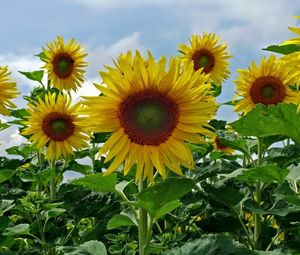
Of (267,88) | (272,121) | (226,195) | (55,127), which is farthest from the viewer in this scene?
(55,127)

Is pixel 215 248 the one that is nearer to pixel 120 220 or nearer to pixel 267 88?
pixel 120 220

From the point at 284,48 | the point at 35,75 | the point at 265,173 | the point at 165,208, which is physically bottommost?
the point at 165,208

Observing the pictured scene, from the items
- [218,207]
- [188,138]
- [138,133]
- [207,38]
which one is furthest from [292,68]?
[207,38]

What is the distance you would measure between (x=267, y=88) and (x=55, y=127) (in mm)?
2219

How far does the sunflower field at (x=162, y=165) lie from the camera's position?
116 inches

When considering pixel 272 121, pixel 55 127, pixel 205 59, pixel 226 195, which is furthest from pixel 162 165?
pixel 205 59

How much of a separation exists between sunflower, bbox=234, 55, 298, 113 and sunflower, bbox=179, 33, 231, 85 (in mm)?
2435

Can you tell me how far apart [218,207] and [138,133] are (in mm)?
1604

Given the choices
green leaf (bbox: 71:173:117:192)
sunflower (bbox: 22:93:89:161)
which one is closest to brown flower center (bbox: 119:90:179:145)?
green leaf (bbox: 71:173:117:192)

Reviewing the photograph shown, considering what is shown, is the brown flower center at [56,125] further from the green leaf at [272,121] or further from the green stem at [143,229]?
the green stem at [143,229]

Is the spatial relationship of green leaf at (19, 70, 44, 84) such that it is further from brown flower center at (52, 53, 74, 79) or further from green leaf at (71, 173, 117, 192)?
green leaf at (71, 173, 117, 192)

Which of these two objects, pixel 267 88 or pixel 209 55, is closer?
pixel 267 88

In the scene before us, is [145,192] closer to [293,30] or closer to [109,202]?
[293,30]

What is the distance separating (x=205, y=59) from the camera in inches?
324
